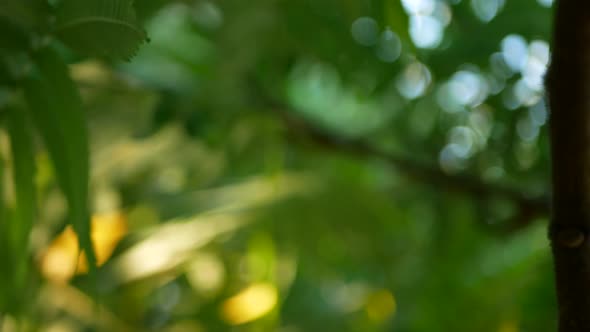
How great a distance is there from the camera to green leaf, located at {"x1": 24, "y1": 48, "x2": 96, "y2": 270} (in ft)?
0.78

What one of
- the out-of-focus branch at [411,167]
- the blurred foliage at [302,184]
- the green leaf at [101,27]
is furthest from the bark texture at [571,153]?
the out-of-focus branch at [411,167]

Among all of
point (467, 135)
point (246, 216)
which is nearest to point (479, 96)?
point (467, 135)

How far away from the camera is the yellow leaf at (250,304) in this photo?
1.81ft

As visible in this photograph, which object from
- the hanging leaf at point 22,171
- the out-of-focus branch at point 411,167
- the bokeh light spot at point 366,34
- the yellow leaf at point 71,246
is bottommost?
the hanging leaf at point 22,171

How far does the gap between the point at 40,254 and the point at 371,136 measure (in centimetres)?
24

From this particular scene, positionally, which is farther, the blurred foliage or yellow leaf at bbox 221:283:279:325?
yellow leaf at bbox 221:283:279:325

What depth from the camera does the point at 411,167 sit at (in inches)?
20.3

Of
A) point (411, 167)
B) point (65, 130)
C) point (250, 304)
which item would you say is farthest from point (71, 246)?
point (65, 130)

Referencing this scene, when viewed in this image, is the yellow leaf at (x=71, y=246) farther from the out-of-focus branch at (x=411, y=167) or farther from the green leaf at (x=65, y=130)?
the green leaf at (x=65, y=130)

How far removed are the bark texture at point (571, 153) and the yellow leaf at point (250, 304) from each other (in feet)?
1.18

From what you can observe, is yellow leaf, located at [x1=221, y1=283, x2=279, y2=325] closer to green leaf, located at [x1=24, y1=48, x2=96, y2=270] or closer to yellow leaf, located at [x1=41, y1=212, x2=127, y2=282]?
yellow leaf, located at [x1=41, y1=212, x2=127, y2=282]

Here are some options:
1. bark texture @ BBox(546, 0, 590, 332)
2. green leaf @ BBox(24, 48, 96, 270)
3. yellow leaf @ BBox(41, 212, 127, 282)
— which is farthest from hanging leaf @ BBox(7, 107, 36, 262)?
yellow leaf @ BBox(41, 212, 127, 282)

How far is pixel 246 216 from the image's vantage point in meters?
0.56

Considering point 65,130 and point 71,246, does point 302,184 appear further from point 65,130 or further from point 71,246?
point 65,130
